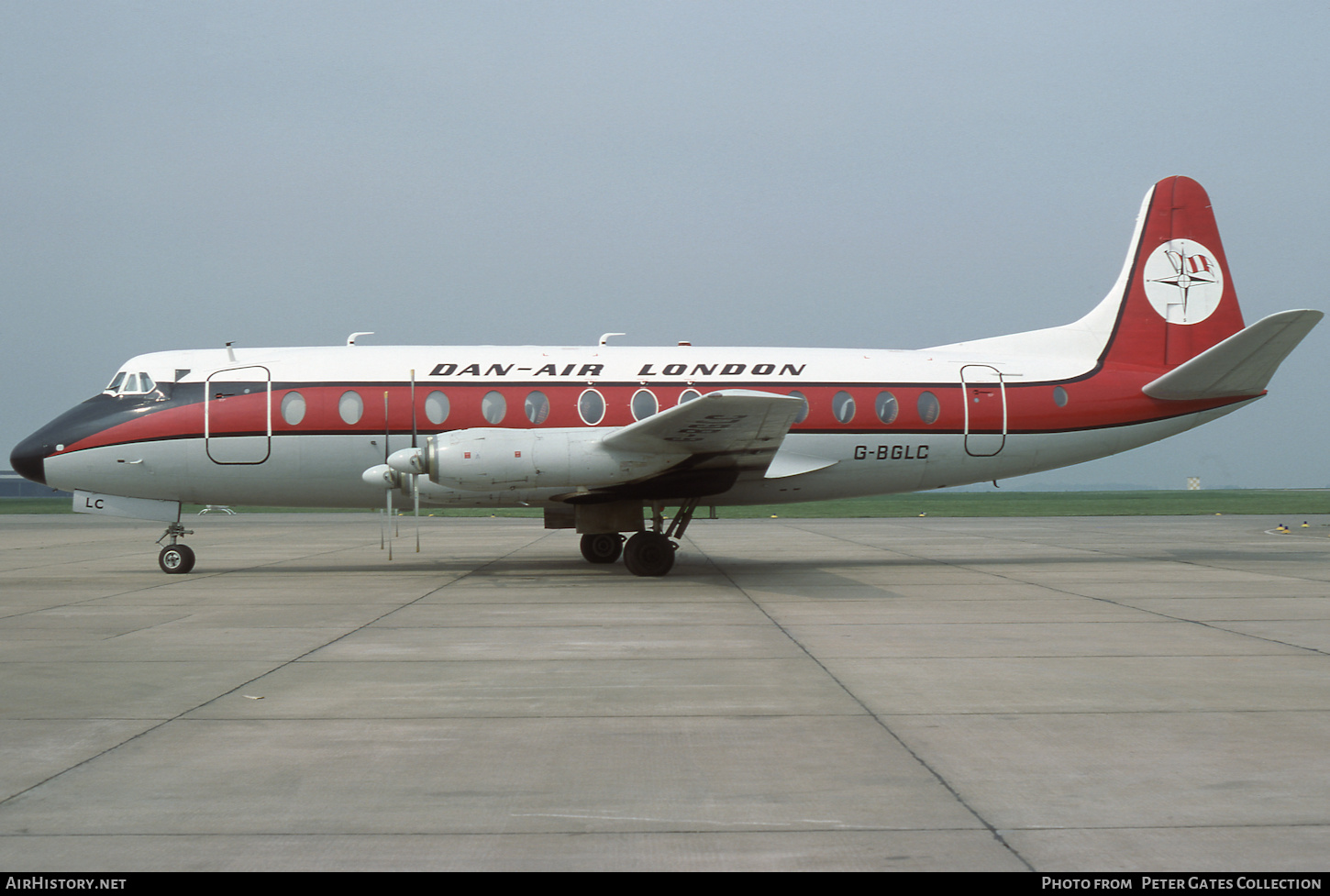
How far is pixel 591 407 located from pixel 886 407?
485 cm

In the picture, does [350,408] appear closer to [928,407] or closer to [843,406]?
[843,406]

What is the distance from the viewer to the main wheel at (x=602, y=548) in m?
17.0

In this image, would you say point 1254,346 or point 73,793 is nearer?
point 73,793

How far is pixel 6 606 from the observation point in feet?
39.6

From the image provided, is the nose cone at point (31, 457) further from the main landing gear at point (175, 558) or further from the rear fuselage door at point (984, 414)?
the rear fuselage door at point (984, 414)

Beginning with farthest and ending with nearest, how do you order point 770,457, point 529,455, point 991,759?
point 770,457 → point 529,455 → point 991,759

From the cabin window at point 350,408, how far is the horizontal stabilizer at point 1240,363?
1307 centimetres

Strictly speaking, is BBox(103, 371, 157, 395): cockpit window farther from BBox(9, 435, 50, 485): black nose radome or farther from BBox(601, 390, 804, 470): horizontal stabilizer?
BBox(601, 390, 804, 470): horizontal stabilizer

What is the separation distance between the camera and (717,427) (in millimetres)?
13367

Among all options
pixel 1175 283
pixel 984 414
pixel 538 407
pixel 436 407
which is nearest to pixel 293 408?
pixel 436 407

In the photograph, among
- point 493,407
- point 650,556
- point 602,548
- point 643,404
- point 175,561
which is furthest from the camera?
point 602,548

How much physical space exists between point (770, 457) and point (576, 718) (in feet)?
28.6
